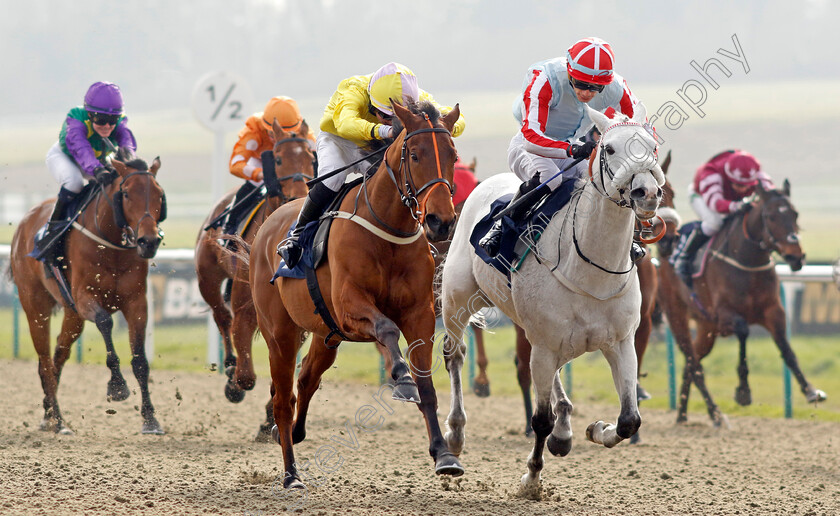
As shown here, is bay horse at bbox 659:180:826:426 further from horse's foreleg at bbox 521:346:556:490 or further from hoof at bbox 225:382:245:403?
horse's foreleg at bbox 521:346:556:490

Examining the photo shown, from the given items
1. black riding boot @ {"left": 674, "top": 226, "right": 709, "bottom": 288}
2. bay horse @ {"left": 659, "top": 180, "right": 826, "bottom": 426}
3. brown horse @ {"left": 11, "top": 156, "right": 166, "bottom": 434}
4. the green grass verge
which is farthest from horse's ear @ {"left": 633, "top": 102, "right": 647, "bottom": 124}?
the green grass verge

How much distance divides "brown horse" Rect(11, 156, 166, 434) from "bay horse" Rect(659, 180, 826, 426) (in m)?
3.93

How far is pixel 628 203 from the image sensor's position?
13.4 ft

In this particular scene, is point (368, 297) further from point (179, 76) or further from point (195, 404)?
point (179, 76)

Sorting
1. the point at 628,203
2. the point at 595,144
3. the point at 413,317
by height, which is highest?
the point at 595,144

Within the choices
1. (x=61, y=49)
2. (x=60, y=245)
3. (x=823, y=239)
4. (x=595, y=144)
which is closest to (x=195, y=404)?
(x=60, y=245)

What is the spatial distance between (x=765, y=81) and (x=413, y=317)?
34.9 metres

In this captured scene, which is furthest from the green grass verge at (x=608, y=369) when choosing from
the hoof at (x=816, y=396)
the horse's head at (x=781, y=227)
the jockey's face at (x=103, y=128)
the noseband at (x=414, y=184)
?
the noseband at (x=414, y=184)

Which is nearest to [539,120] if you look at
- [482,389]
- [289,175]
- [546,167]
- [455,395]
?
[546,167]

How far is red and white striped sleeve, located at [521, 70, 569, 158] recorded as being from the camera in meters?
4.82

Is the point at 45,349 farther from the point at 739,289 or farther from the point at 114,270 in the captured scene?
the point at 739,289

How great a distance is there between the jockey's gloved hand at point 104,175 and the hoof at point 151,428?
166 centimetres

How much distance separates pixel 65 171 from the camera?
7.55 m

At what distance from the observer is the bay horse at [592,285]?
4.14 meters
